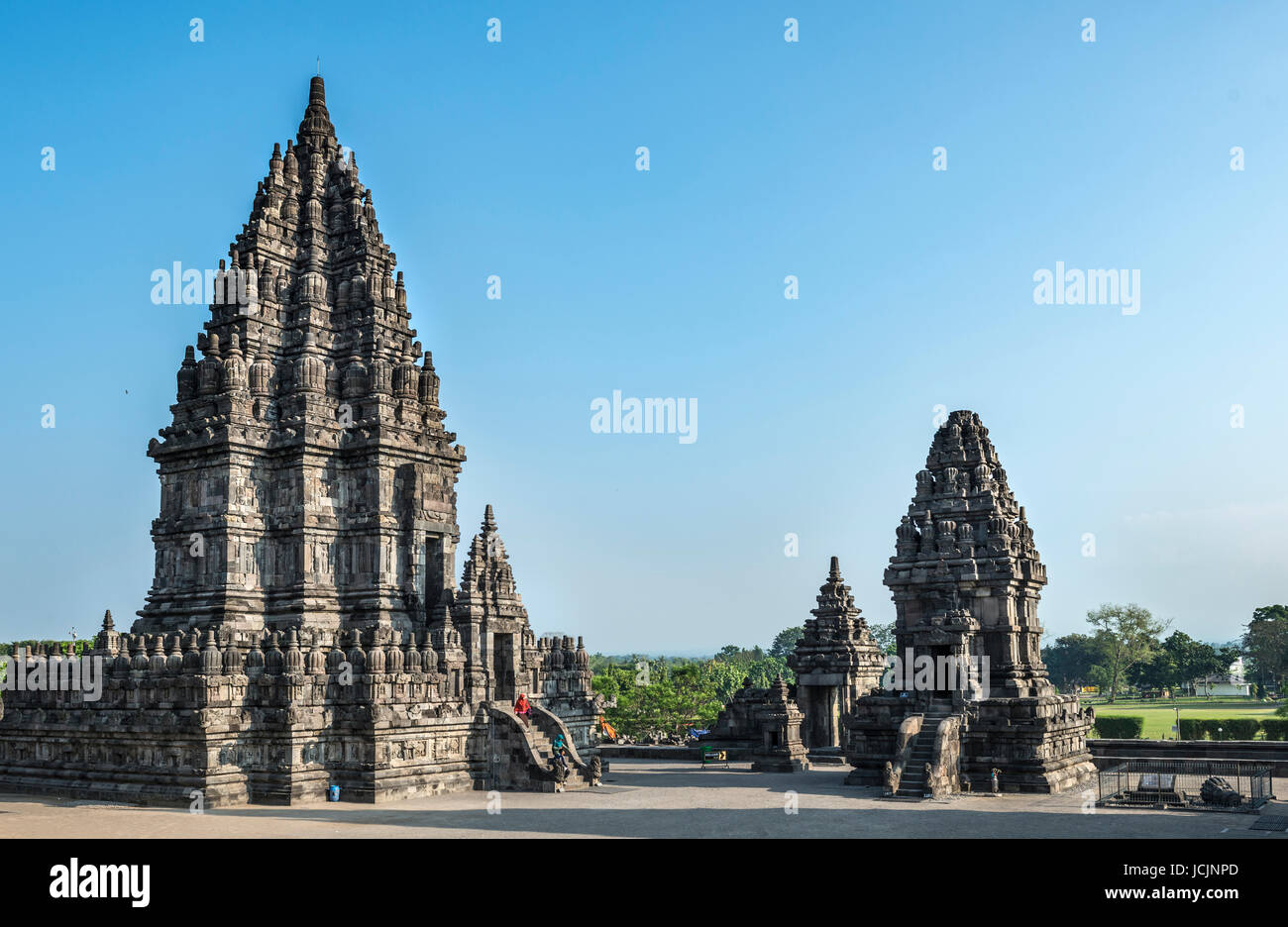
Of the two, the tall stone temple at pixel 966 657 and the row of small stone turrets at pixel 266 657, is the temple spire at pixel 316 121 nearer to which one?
the row of small stone turrets at pixel 266 657

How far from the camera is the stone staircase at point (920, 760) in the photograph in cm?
2941

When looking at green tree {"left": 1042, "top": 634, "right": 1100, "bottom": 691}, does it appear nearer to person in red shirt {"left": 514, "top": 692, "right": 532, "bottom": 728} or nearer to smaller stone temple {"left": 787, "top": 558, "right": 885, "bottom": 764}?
smaller stone temple {"left": 787, "top": 558, "right": 885, "bottom": 764}

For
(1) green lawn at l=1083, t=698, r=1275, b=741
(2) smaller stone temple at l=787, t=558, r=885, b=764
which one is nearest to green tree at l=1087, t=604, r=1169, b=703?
(1) green lawn at l=1083, t=698, r=1275, b=741

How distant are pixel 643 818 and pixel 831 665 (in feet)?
70.3

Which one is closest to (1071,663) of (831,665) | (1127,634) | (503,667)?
(1127,634)

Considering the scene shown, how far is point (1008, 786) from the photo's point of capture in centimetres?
3114

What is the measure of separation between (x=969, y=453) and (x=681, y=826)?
1864 centimetres

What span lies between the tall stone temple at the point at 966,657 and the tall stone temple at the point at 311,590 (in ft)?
31.5

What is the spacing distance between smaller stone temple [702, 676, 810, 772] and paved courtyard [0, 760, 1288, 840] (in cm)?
856

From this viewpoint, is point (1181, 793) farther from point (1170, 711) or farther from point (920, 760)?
point (1170, 711)

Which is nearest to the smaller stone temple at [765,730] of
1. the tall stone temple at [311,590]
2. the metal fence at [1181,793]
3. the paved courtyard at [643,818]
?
the tall stone temple at [311,590]

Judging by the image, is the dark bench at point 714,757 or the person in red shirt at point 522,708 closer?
the person in red shirt at point 522,708

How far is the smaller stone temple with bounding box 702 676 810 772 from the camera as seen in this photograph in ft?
131
